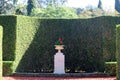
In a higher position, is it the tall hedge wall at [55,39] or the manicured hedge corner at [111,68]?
the tall hedge wall at [55,39]

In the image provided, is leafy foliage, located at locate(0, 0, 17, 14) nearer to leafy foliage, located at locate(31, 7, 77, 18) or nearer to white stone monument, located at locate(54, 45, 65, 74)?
leafy foliage, located at locate(31, 7, 77, 18)

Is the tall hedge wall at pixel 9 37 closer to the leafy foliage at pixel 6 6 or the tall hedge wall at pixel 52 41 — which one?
the tall hedge wall at pixel 52 41

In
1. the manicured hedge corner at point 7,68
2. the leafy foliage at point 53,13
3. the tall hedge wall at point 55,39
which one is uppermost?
the leafy foliage at point 53,13

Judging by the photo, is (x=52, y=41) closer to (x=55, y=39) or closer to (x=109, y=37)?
(x=55, y=39)

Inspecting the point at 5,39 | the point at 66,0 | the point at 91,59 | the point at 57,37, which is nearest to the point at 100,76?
the point at 91,59

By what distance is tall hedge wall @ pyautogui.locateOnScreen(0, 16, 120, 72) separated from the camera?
18.4 meters

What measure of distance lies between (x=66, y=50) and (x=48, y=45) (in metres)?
1.11

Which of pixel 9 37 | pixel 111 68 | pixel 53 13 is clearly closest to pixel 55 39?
pixel 9 37

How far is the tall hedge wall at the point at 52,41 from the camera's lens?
18375 millimetres

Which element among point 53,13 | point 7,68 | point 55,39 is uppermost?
point 53,13

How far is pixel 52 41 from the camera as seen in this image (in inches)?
772

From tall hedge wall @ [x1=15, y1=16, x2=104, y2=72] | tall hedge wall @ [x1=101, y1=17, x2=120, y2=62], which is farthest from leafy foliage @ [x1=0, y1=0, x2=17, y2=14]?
tall hedge wall @ [x1=101, y1=17, x2=120, y2=62]

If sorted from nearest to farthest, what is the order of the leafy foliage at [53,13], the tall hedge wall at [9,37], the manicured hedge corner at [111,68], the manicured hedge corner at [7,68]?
the manicured hedge corner at [111,68] < the manicured hedge corner at [7,68] < the tall hedge wall at [9,37] < the leafy foliage at [53,13]

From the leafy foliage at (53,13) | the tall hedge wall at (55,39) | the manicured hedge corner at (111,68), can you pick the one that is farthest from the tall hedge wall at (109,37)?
the leafy foliage at (53,13)
